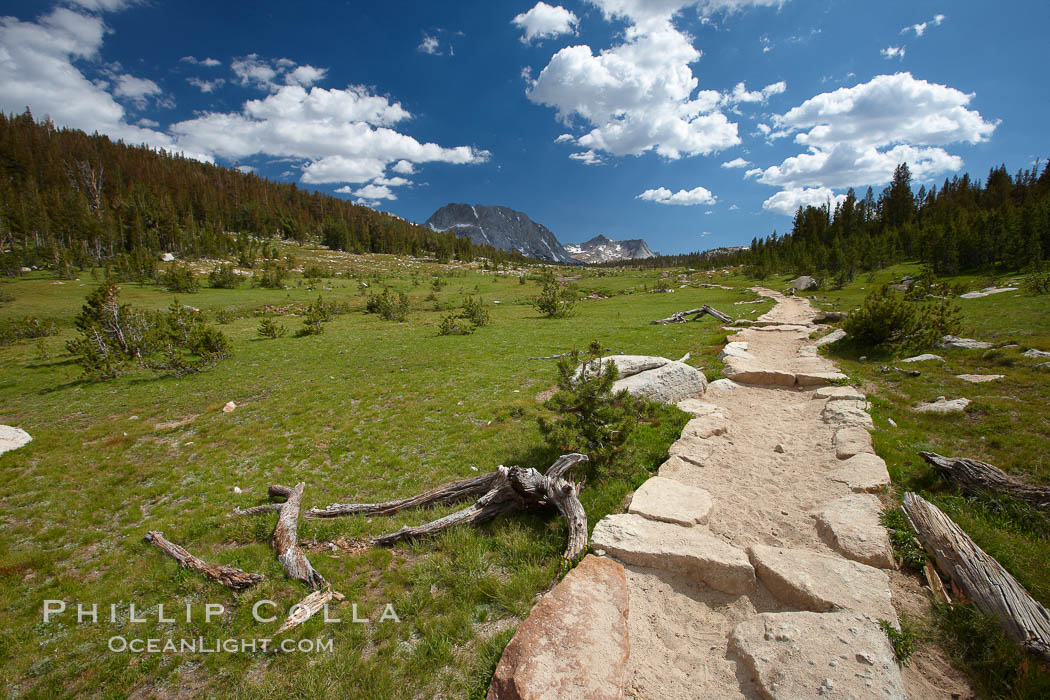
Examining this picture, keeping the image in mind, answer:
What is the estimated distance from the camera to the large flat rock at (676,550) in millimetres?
5016

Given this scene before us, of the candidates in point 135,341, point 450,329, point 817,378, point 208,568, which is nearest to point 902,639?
point 208,568

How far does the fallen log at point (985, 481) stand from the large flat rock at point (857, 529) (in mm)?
1335

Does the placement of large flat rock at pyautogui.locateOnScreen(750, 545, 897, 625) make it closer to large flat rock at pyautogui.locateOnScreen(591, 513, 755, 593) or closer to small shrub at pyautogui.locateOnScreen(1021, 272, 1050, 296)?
large flat rock at pyautogui.locateOnScreen(591, 513, 755, 593)

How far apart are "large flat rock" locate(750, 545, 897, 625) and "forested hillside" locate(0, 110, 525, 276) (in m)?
92.8

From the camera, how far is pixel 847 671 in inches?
138

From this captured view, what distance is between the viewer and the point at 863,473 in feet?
22.7

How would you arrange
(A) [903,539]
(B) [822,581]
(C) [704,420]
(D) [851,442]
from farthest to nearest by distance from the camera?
(C) [704,420] < (D) [851,442] < (A) [903,539] < (B) [822,581]

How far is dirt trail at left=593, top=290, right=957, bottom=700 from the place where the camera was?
370cm

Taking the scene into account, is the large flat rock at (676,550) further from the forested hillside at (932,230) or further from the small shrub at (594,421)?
the forested hillside at (932,230)

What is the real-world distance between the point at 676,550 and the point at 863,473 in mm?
4513

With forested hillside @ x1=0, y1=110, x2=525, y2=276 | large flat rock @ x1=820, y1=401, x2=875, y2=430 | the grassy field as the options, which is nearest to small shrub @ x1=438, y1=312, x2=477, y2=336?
the grassy field

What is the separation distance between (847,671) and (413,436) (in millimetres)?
10112

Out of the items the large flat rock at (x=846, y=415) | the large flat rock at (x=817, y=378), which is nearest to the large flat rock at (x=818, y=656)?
the large flat rock at (x=846, y=415)

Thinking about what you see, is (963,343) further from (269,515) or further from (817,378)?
(269,515)
